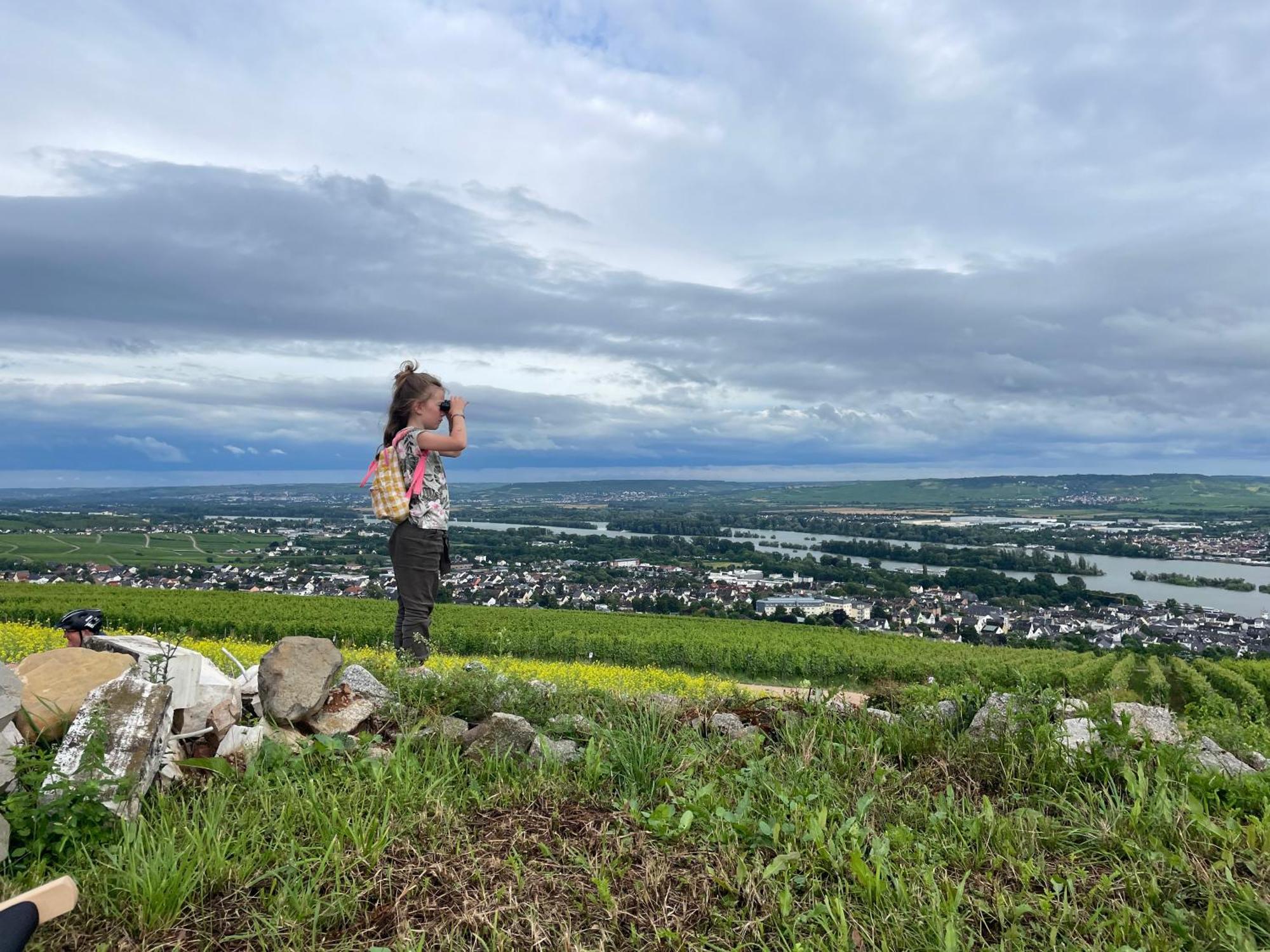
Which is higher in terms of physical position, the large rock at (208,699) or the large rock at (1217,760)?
the large rock at (208,699)

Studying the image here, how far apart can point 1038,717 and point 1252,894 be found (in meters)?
1.53

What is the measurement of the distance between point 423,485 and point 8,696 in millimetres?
3066

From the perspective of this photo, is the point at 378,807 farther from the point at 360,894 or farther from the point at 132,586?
the point at 132,586

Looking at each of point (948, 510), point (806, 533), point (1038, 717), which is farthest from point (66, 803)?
point (948, 510)

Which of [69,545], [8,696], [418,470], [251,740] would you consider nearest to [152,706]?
[8,696]

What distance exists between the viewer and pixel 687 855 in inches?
111

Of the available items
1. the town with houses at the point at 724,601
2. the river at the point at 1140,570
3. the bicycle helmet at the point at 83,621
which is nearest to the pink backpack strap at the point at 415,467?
the bicycle helmet at the point at 83,621

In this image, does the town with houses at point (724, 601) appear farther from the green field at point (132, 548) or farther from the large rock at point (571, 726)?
the large rock at point (571, 726)

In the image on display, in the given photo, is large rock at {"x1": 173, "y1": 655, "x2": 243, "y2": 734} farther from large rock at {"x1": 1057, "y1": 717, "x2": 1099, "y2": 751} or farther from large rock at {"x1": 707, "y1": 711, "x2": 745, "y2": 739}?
large rock at {"x1": 1057, "y1": 717, "x2": 1099, "y2": 751}

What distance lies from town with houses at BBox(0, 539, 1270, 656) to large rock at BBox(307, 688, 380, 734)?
28300 mm

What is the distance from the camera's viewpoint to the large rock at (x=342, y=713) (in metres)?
4.19

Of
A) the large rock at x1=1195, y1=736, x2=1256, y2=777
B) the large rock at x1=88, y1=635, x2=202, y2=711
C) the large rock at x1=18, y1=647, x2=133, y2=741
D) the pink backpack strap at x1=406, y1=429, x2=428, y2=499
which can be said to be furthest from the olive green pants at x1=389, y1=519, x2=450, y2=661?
the large rock at x1=1195, y1=736, x2=1256, y2=777

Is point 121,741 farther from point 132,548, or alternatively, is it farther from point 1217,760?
point 132,548

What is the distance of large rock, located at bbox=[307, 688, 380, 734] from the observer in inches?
165
